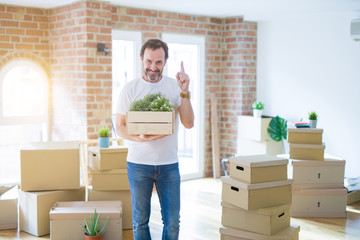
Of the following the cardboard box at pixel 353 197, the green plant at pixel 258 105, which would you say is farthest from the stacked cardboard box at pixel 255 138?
the cardboard box at pixel 353 197

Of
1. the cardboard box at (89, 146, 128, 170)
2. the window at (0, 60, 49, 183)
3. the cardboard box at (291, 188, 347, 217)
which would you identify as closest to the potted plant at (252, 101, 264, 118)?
the cardboard box at (291, 188, 347, 217)

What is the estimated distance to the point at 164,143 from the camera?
9.50ft

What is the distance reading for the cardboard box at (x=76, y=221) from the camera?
148 inches

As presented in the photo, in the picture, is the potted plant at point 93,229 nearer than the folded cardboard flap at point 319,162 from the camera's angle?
Yes

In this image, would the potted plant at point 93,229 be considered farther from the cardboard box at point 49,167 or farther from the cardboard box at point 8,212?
the cardboard box at point 8,212

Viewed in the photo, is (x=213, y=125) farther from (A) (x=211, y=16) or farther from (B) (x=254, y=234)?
(B) (x=254, y=234)

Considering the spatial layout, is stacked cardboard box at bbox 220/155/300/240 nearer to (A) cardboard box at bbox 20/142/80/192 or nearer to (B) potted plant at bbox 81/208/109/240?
(B) potted plant at bbox 81/208/109/240

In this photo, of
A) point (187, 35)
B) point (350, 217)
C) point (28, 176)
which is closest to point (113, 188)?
point (28, 176)

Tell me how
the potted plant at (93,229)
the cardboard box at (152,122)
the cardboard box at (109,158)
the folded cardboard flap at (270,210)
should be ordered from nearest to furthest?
1. the cardboard box at (152,122)
2. the folded cardboard flap at (270,210)
3. the potted plant at (93,229)
4. the cardboard box at (109,158)

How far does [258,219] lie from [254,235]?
0.39 ft

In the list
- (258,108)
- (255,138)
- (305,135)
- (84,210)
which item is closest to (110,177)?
(84,210)

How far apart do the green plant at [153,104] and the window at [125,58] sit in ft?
10.0

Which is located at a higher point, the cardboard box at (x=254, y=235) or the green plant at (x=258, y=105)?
the green plant at (x=258, y=105)

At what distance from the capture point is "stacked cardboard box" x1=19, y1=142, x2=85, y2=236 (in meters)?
3.98
